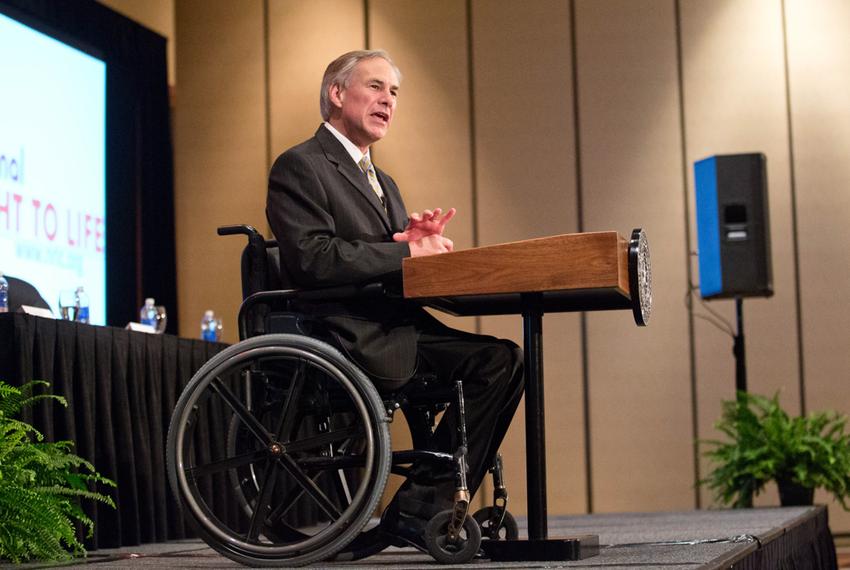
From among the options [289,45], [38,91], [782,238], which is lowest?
[782,238]

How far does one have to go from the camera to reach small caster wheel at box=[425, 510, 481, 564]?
2.31m

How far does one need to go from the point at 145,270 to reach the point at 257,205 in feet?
2.45

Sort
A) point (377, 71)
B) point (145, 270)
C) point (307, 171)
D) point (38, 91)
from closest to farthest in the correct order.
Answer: point (307, 171) → point (377, 71) → point (38, 91) → point (145, 270)

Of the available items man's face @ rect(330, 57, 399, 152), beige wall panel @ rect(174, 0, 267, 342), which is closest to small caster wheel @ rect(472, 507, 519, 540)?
man's face @ rect(330, 57, 399, 152)

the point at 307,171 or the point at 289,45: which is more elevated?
the point at 289,45

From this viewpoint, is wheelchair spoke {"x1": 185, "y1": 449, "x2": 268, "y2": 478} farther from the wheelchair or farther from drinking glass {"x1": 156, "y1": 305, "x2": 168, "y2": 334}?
drinking glass {"x1": 156, "y1": 305, "x2": 168, "y2": 334}

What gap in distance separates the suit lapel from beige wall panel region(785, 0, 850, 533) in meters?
4.25

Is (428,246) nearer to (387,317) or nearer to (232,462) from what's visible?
(387,317)

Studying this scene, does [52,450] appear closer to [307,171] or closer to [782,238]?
[307,171]

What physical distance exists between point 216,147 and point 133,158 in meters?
0.55

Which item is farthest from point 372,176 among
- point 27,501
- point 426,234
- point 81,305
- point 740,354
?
point 740,354

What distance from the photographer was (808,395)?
248 inches

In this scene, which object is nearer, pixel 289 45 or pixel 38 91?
pixel 38 91

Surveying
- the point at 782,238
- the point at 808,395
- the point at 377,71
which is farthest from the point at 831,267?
the point at 377,71
